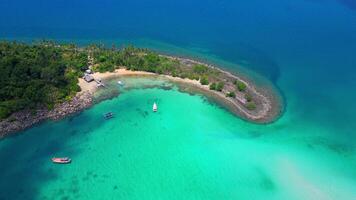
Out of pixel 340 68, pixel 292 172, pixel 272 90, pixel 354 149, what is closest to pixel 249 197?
pixel 292 172

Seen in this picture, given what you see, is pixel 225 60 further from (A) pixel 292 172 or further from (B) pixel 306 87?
(A) pixel 292 172

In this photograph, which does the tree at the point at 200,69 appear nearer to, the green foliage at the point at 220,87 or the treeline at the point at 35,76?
the green foliage at the point at 220,87

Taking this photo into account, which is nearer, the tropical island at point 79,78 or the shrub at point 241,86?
the tropical island at point 79,78

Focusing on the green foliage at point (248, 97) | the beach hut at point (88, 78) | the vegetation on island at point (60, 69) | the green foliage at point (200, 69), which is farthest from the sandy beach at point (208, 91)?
the green foliage at point (200, 69)

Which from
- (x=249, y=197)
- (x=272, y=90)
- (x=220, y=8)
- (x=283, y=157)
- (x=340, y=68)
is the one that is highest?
(x=220, y=8)

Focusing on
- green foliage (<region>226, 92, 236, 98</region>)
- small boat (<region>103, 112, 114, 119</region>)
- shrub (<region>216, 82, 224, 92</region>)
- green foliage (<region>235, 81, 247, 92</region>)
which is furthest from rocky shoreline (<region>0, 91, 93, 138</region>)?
green foliage (<region>235, 81, 247, 92</region>)

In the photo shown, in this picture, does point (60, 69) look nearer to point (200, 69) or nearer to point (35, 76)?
point (35, 76)

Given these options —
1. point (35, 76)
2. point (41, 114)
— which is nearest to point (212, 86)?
point (41, 114)
